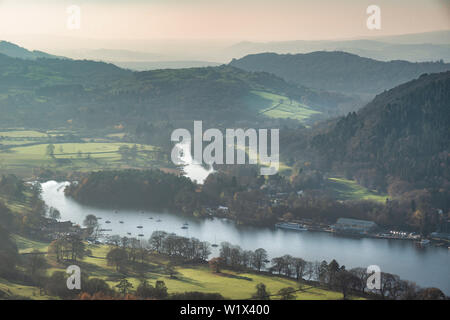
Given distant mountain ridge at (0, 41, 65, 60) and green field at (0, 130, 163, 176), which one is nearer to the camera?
green field at (0, 130, 163, 176)

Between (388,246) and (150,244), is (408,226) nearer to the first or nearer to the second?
(388,246)

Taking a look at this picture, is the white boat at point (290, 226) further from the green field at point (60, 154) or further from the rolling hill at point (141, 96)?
the rolling hill at point (141, 96)

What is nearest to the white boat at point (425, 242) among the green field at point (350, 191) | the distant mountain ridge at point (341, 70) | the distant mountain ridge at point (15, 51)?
the green field at point (350, 191)

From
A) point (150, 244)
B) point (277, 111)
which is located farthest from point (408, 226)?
point (277, 111)

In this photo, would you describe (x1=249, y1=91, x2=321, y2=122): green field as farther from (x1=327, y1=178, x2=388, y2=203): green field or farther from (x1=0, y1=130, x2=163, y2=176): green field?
(x1=327, y1=178, x2=388, y2=203): green field

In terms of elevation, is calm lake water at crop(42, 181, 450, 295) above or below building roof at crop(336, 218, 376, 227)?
below

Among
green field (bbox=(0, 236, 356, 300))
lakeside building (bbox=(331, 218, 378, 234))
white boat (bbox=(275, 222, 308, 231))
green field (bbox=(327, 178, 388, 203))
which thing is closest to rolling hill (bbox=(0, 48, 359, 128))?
green field (bbox=(327, 178, 388, 203))

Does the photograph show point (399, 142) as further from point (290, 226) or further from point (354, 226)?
point (290, 226)
